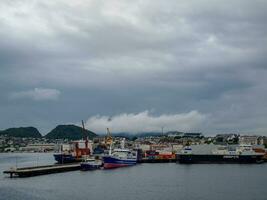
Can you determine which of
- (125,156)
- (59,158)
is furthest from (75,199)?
(59,158)

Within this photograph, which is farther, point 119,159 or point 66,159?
point 66,159

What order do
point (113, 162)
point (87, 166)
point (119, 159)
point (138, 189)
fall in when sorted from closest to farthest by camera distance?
point (138, 189) < point (87, 166) < point (113, 162) < point (119, 159)

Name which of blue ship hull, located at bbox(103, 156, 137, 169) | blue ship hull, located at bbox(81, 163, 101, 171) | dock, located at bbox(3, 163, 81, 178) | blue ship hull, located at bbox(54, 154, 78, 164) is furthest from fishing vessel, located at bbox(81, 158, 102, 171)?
blue ship hull, located at bbox(54, 154, 78, 164)

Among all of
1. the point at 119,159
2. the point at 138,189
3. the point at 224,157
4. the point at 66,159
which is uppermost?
the point at 119,159

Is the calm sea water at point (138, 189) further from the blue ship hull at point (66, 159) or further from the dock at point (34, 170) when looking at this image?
the blue ship hull at point (66, 159)

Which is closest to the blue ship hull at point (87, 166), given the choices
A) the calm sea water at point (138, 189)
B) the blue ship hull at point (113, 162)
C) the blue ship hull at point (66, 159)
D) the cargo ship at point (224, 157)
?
the blue ship hull at point (113, 162)

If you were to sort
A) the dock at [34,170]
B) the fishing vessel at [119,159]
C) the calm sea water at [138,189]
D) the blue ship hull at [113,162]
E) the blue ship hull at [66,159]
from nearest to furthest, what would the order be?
the calm sea water at [138,189] → the dock at [34,170] → the blue ship hull at [113,162] → the fishing vessel at [119,159] → the blue ship hull at [66,159]

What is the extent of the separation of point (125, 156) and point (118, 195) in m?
63.4

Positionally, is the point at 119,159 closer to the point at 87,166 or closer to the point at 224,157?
the point at 87,166

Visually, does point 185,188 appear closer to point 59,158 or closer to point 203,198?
point 203,198

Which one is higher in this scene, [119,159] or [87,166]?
[119,159]

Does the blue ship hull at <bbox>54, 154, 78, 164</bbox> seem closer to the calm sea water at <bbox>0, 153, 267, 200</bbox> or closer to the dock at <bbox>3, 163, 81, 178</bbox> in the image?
the dock at <bbox>3, 163, 81, 178</bbox>

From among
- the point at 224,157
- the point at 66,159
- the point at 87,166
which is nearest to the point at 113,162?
the point at 87,166

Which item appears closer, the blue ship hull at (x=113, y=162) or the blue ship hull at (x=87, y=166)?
the blue ship hull at (x=87, y=166)
